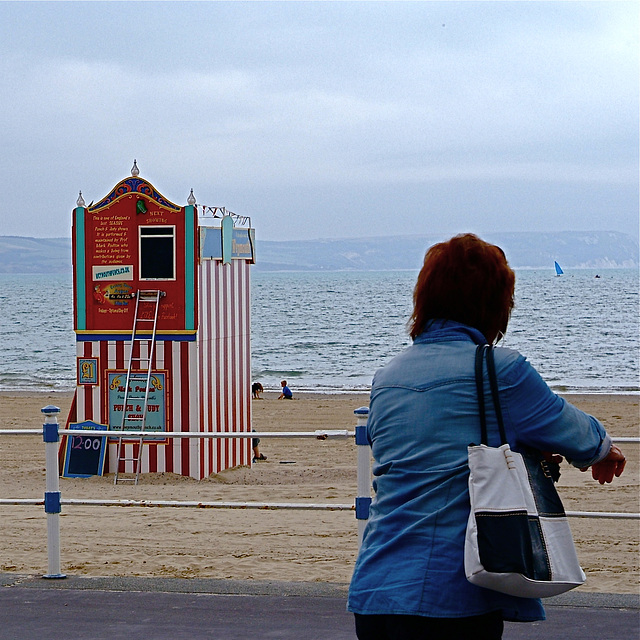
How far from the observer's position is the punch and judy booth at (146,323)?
10.9m

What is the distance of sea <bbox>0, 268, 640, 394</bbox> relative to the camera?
3616 centimetres

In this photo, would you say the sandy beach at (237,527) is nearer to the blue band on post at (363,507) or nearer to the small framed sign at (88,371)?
the blue band on post at (363,507)

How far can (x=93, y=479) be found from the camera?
433 inches

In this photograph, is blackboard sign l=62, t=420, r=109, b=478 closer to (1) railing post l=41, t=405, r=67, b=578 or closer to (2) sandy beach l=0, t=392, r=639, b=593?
(2) sandy beach l=0, t=392, r=639, b=593

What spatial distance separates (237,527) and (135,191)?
13.5 feet

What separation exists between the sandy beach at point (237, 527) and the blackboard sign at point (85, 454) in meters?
0.13

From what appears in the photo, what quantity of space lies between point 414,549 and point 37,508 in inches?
314

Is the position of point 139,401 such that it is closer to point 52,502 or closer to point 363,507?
point 52,502

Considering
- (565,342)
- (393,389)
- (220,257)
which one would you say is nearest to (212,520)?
(220,257)

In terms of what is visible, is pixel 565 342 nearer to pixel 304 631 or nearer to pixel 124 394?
pixel 124 394

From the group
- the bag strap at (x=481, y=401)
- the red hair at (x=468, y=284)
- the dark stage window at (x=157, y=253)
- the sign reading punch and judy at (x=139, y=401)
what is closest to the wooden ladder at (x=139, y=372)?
the sign reading punch and judy at (x=139, y=401)

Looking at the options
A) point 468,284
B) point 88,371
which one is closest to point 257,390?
point 88,371

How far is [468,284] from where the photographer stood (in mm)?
2465

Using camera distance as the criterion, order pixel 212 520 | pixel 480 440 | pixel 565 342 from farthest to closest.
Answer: pixel 565 342 → pixel 212 520 → pixel 480 440
